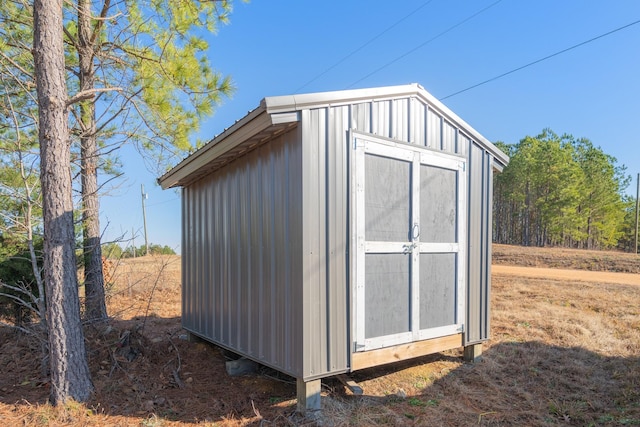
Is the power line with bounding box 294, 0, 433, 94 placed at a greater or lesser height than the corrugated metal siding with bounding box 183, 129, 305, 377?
greater

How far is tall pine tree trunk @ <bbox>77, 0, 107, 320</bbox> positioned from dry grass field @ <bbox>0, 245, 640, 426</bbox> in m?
0.55

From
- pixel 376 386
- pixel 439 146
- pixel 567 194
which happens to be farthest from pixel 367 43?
pixel 567 194

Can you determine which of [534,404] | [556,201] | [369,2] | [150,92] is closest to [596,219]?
[556,201]

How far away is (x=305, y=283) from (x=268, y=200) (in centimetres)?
90

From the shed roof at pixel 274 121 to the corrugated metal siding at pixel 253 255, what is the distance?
129mm

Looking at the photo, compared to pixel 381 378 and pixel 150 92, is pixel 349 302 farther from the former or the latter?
pixel 150 92

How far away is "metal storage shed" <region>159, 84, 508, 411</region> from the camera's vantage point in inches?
120

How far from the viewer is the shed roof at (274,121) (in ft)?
9.55

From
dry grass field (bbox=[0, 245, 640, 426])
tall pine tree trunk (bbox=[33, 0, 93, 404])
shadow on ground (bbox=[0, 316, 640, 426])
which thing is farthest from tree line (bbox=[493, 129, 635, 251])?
tall pine tree trunk (bbox=[33, 0, 93, 404])

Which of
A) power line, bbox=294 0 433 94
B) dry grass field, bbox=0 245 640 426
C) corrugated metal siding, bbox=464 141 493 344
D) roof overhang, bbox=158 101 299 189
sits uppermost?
power line, bbox=294 0 433 94

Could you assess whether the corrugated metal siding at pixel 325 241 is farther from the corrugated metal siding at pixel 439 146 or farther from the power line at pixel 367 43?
the power line at pixel 367 43

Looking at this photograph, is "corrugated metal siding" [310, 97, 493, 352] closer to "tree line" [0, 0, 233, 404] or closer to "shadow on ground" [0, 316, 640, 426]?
"shadow on ground" [0, 316, 640, 426]

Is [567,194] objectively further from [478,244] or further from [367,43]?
[478,244]

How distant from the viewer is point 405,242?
372cm
